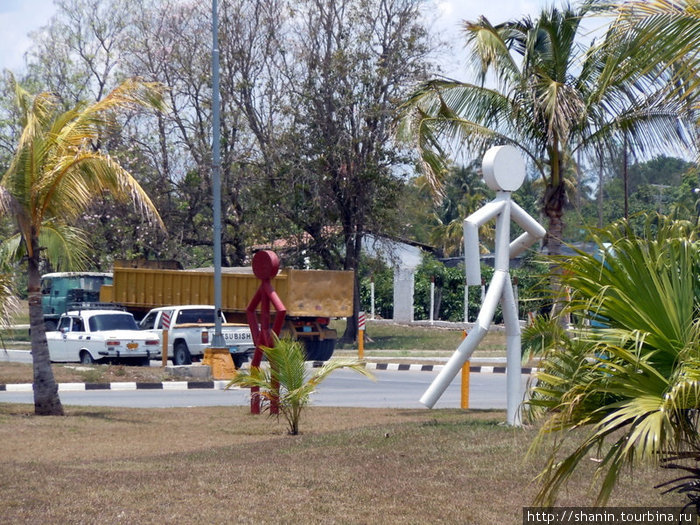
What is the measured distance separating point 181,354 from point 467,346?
15219mm

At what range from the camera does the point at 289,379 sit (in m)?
11.7

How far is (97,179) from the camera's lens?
1339cm

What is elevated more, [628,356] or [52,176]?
[52,176]

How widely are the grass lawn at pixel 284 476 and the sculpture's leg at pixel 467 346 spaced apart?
1.40ft

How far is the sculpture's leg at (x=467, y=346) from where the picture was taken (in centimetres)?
1073

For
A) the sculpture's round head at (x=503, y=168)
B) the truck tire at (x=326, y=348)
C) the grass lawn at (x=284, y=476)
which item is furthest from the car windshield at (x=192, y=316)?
the sculpture's round head at (x=503, y=168)

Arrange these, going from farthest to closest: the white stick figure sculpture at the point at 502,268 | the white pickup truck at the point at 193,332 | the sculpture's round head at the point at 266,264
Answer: the white pickup truck at the point at 193,332 < the sculpture's round head at the point at 266,264 < the white stick figure sculpture at the point at 502,268

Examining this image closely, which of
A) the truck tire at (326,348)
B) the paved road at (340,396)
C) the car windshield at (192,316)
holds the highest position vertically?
the car windshield at (192,316)

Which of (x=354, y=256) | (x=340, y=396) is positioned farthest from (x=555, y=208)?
(x=354, y=256)

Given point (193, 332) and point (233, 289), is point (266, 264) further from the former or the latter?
point (233, 289)

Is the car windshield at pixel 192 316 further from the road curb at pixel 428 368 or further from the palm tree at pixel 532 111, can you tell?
the palm tree at pixel 532 111

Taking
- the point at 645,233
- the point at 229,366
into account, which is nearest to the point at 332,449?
the point at 645,233

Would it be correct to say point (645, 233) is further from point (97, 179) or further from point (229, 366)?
point (229, 366)

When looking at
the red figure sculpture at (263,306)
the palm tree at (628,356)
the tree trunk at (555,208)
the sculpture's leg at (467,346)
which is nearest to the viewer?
the palm tree at (628,356)
